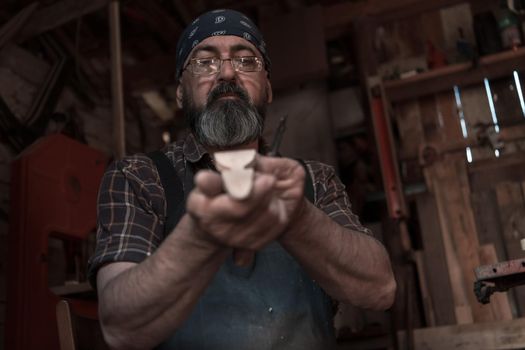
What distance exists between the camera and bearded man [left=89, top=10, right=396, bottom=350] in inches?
45.3

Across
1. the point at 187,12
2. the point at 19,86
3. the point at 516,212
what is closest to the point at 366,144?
the point at 516,212

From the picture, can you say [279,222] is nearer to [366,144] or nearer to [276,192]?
[276,192]

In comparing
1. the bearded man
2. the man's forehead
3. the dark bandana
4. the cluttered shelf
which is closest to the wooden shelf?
the bearded man

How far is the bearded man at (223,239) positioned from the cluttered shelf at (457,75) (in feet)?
7.01

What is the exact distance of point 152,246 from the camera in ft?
5.38

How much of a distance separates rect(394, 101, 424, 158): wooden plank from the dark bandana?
2.36 m

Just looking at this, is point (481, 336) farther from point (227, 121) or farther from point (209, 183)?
point (209, 183)

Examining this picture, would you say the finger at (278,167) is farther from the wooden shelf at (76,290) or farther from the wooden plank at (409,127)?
the wooden plank at (409,127)

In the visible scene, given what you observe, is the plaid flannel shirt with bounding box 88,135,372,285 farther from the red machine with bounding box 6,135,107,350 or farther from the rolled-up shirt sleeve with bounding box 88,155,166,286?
the red machine with bounding box 6,135,107,350

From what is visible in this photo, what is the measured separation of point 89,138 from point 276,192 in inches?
151

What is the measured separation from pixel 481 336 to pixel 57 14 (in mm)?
3099

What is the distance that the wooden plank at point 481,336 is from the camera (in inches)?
115

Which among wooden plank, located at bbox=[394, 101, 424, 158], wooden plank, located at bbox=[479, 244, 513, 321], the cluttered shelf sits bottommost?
wooden plank, located at bbox=[479, 244, 513, 321]

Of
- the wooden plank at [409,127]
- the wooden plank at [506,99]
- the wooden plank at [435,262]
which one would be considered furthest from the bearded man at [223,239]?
the wooden plank at [506,99]
